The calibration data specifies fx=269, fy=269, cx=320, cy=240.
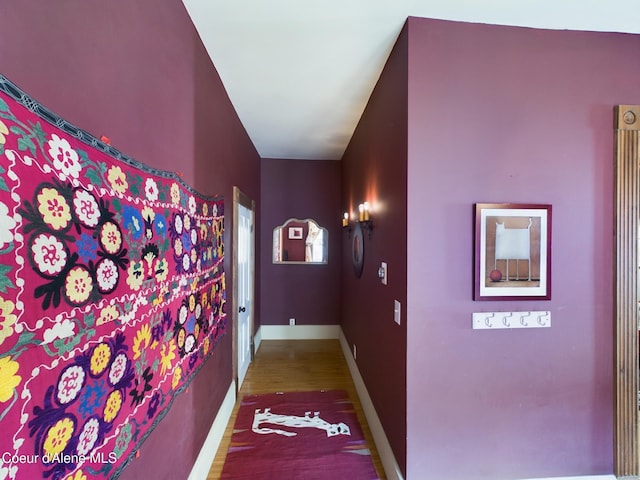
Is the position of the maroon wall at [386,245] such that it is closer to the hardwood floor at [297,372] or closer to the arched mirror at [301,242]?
the hardwood floor at [297,372]

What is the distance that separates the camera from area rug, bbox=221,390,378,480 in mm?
1899

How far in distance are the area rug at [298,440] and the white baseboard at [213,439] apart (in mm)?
114

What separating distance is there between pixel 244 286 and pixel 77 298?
258 centimetres

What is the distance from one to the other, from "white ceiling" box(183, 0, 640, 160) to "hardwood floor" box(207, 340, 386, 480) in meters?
2.92

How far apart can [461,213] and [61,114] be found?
1.74m

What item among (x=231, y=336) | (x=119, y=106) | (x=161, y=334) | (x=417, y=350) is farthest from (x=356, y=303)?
(x=119, y=106)

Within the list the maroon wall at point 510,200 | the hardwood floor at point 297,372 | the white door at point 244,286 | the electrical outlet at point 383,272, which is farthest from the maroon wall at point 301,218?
the maroon wall at point 510,200

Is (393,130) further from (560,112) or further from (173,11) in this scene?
(173,11)

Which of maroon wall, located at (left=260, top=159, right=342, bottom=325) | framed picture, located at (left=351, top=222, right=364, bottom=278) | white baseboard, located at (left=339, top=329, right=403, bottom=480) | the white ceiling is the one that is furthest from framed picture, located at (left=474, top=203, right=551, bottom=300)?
maroon wall, located at (left=260, top=159, right=342, bottom=325)

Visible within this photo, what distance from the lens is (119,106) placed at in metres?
0.98

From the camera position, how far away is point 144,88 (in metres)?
1.14

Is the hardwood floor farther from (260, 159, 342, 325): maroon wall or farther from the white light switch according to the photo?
the white light switch

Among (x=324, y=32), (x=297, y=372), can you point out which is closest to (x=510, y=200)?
(x=324, y=32)

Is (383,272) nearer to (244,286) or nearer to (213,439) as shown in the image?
(213,439)
